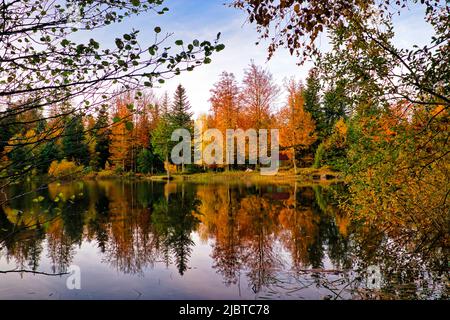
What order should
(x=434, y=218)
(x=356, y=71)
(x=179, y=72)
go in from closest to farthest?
(x=179, y=72)
(x=356, y=71)
(x=434, y=218)

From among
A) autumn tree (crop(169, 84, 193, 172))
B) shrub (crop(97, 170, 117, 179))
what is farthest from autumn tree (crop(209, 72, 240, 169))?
shrub (crop(97, 170, 117, 179))

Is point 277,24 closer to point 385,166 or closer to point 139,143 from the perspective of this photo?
point 385,166

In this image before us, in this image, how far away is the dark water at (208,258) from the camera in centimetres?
689

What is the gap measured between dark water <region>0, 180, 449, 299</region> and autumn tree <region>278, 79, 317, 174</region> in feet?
70.6

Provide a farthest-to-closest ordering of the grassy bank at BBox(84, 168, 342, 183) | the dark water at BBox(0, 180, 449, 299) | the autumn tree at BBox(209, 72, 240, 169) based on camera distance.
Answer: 1. the autumn tree at BBox(209, 72, 240, 169)
2. the grassy bank at BBox(84, 168, 342, 183)
3. the dark water at BBox(0, 180, 449, 299)

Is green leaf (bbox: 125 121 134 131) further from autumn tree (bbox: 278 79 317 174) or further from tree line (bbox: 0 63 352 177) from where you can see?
autumn tree (bbox: 278 79 317 174)

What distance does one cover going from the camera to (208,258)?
9.80 m

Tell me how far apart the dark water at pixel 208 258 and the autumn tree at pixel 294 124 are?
70.6ft

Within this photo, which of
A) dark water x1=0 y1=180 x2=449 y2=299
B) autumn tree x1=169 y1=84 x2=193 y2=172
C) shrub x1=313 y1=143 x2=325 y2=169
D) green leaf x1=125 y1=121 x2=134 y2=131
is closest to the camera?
green leaf x1=125 y1=121 x2=134 y2=131

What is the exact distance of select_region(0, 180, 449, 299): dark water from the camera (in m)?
6.89

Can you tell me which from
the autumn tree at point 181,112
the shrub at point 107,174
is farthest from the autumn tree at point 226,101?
the shrub at point 107,174

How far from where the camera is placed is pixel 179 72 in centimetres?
350
